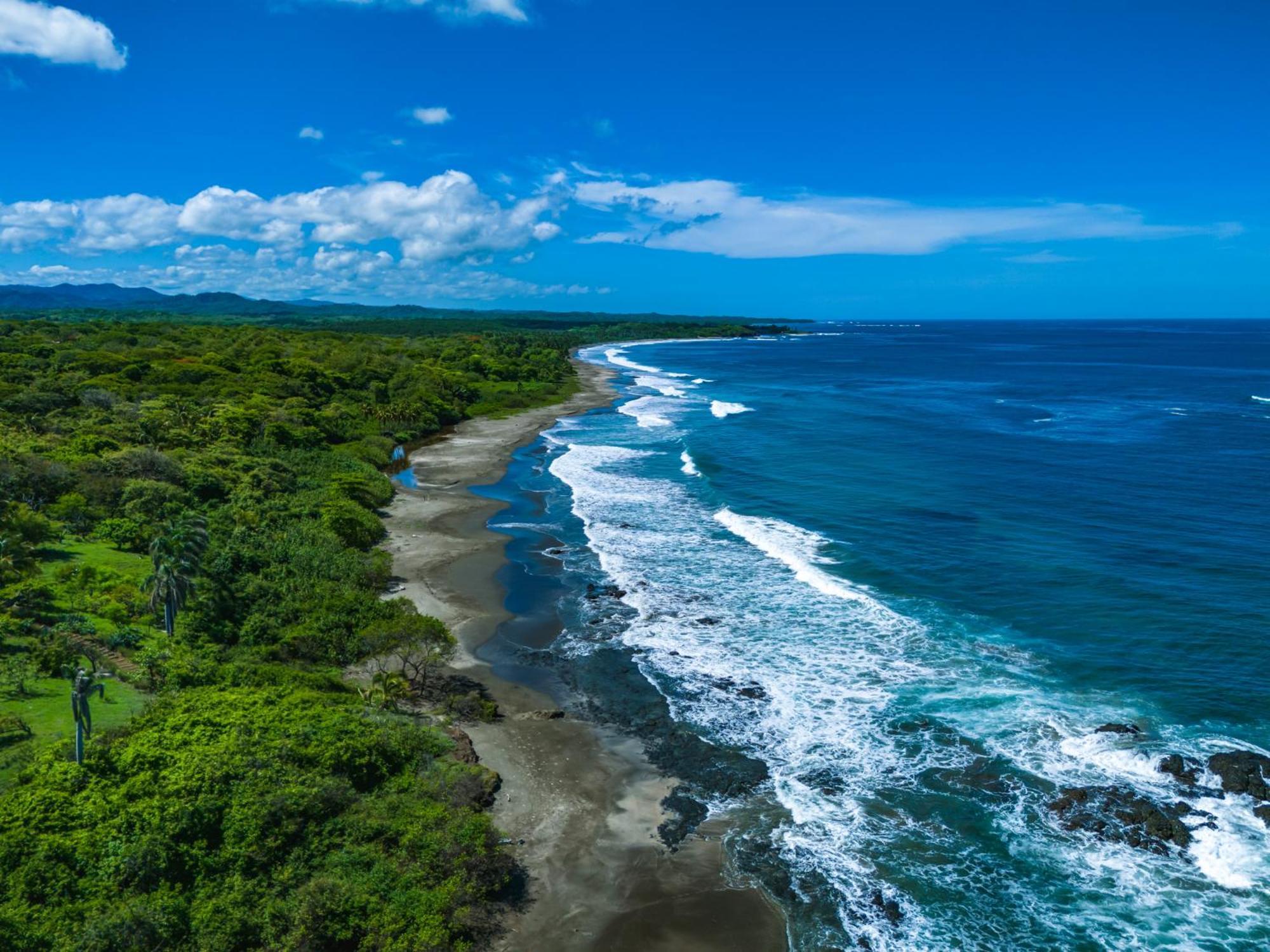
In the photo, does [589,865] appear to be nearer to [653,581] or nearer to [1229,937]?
[1229,937]

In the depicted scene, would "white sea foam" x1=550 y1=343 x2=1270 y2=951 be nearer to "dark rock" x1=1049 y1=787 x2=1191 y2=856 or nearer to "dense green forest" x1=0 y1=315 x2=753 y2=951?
"dark rock" x1=1049 y1=787 x2=1191 y2=856

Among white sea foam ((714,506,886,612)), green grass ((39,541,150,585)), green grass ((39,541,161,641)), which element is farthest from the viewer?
white sea foam ((714,506,886,612))

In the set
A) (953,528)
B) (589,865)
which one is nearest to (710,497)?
(953,528)

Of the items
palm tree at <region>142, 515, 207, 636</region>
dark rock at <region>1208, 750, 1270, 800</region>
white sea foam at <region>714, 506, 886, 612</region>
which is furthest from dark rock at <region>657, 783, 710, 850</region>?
palm tree at <region>142, 515, 207, 636</region>

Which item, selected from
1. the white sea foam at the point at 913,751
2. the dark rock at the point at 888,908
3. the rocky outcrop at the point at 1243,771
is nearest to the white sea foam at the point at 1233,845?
the white sea foam at the point at 913,751

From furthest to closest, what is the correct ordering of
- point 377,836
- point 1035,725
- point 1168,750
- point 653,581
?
1. point 653,581
2. point 1035,725
3. point 1168,750
4. point 377,836

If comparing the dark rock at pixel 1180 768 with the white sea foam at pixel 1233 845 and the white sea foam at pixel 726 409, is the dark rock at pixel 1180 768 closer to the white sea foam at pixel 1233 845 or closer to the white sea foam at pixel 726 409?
the white sea foam at pixel 1233 845
